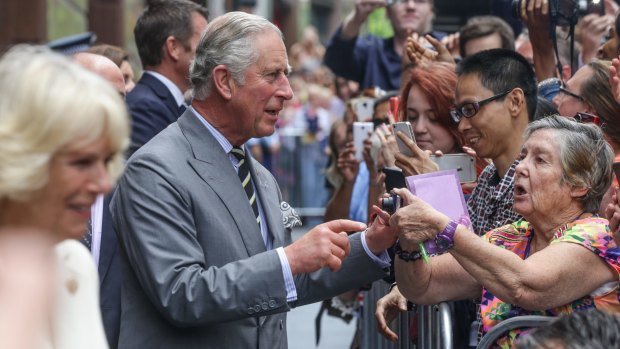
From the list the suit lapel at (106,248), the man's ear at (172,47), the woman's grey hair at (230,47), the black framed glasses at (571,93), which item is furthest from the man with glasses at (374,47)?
the woman's grey hair at (230,47)

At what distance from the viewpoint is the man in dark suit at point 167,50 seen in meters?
6.35

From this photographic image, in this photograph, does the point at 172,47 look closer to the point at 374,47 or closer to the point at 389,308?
the point at 389,308

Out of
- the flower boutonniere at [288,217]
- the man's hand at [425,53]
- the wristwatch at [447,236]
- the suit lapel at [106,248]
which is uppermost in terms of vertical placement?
the wristwatch at [447,236]

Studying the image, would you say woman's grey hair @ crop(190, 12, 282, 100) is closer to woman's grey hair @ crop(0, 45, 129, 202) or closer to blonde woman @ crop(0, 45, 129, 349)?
blonde woman @ crop(0, 45, 129, 349)

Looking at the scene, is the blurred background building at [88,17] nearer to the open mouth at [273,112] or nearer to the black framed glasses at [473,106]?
the black framed glasses at [473,106]

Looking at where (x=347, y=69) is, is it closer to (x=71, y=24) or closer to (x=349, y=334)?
(x=349, y=334)

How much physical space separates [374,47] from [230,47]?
175 inches

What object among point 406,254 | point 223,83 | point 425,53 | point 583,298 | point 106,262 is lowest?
point 106,262

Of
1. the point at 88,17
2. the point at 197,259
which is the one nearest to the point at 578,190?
the point at 197,259

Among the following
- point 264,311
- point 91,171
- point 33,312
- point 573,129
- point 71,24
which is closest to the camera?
point 33,312

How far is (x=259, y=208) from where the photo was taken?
4.39 metres

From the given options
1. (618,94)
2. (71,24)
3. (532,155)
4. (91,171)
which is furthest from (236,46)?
(71,24)

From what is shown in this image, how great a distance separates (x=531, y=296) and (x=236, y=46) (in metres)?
1.46

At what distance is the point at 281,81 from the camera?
4340 mm
